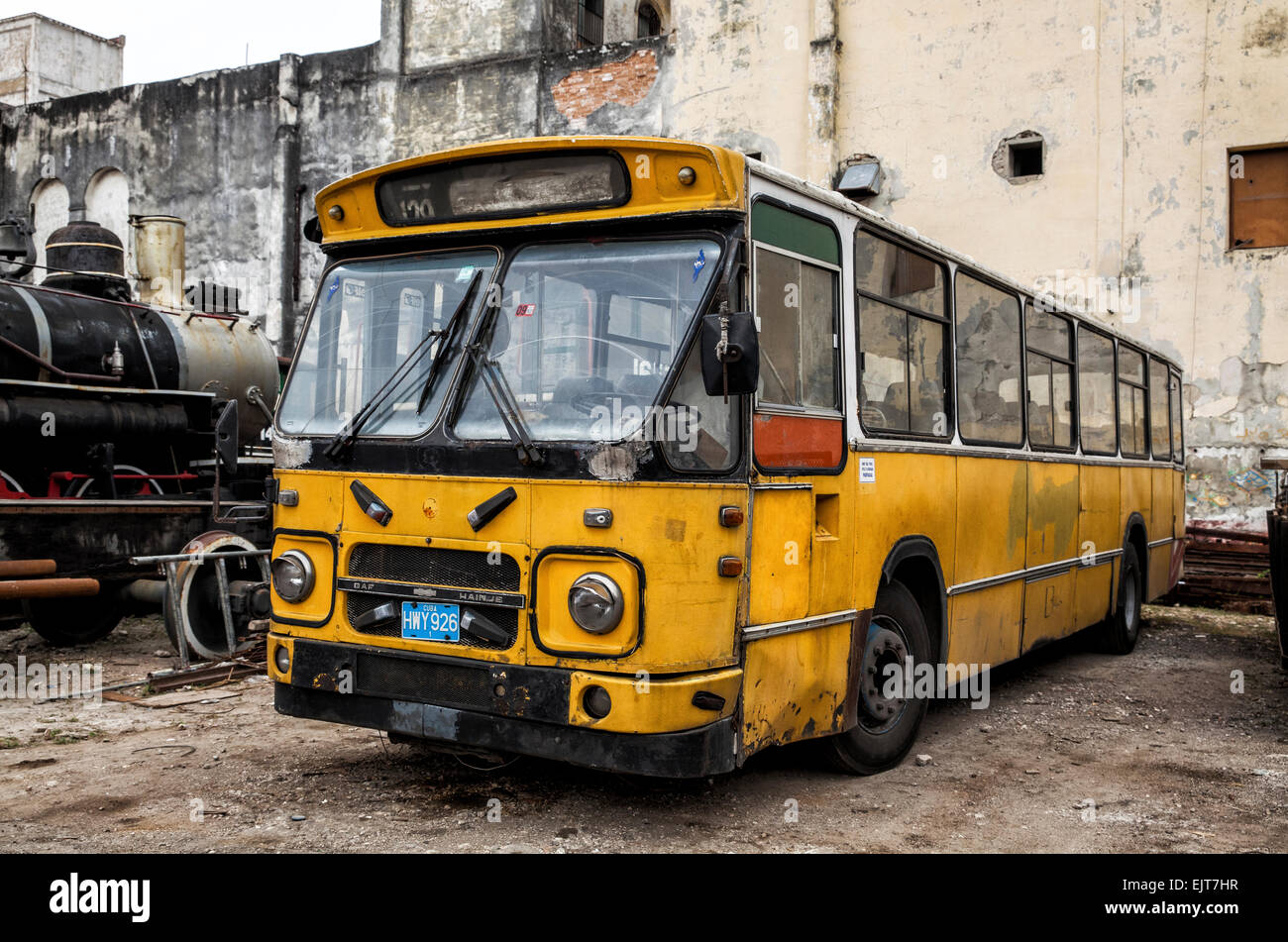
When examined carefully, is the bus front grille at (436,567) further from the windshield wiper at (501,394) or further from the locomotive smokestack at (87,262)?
the locomotive smokestack at (87,262)

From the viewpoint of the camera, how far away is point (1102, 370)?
9055 millimetres

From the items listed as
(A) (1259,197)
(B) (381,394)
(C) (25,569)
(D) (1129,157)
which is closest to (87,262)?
(C) (25,569)

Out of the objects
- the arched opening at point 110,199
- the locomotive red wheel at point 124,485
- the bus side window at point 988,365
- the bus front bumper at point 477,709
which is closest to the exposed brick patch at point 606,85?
the arched opening at point 110,199

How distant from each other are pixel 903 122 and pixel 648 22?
913 centimetres

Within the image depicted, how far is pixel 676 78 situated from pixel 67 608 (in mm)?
12308

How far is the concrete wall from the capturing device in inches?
570

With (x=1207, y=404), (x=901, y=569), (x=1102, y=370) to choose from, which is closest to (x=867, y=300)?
(x=901, y=569)

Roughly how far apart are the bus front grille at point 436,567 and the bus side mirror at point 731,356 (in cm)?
105

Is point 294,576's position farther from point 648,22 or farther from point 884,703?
point 648,22

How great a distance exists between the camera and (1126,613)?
32.6ft

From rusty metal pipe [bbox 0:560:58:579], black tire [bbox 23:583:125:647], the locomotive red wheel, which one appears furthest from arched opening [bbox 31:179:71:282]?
rusty metal pipe [bbox 0:560:58:579]

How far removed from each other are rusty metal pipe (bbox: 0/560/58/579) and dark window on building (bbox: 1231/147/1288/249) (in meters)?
13.5

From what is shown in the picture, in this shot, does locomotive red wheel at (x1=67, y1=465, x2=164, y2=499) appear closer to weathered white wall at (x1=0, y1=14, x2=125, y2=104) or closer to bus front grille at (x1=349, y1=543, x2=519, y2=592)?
bus front grille at (x1=349, y1=543, x2=519, y2=592)

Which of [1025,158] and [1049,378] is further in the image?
[1025,158]
